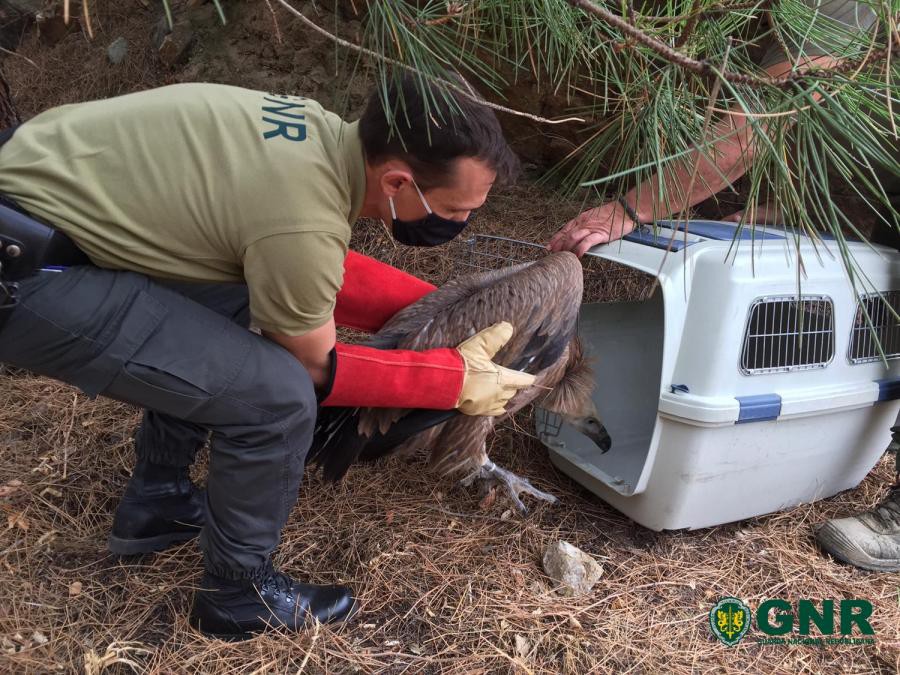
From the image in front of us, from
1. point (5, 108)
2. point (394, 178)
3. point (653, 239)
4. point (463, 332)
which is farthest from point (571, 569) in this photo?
point (5, 108)

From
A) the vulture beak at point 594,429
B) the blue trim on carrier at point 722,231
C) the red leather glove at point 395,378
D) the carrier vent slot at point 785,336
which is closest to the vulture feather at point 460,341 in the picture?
the red leather glove at point 395,378

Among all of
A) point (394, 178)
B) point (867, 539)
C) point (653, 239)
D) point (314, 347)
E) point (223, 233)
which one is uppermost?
point (394, 178)

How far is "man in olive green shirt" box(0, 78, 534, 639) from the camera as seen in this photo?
54.6 inches

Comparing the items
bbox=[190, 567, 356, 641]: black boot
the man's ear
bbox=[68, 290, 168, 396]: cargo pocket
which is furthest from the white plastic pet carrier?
bbox=[68, 290, 168, 396]: cargo pocket

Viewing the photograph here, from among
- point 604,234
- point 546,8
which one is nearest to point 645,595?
point 604,234

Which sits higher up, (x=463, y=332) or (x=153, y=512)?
(x=463, y=332)

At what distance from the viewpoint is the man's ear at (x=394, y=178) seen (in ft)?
4.86

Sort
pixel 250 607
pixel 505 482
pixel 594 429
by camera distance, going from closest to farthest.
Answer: pixel 250 607 < pixel 505 482 < pixel 594 429

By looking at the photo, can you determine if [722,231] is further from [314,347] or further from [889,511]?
[314,347]

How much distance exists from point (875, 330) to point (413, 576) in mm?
1721

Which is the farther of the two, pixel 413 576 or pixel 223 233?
pixel 413 576

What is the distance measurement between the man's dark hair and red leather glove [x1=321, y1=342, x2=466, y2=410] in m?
0.54

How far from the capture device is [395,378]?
6.07 ft

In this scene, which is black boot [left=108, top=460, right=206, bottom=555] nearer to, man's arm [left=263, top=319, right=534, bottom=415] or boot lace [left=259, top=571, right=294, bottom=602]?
boot lace [left=259, top=571, right=294, bottom=602]
